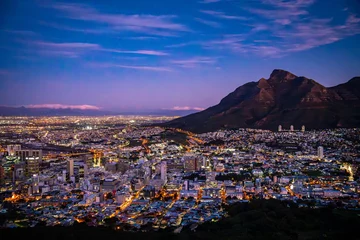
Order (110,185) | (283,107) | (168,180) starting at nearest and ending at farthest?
1. (110,185)
2. (168,180)
3. (283,107)

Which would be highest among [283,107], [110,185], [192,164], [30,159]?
[283,107]

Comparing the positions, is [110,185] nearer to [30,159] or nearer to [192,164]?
[30,159]

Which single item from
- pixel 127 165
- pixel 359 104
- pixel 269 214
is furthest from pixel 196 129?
pixel 269 214

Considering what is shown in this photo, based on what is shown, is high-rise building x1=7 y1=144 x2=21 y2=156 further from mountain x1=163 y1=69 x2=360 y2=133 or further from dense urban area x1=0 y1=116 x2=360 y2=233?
mountain x1=163 y1=69 x2=360 y2=133

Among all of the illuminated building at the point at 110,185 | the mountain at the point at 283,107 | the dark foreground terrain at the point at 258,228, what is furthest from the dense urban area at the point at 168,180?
the mountain at the point at 283,107

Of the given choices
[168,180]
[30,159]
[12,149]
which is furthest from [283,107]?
[30,159]

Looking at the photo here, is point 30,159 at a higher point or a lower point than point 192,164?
higher

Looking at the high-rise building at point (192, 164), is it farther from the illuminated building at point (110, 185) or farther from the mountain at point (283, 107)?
the mountain at point (283, 107)
